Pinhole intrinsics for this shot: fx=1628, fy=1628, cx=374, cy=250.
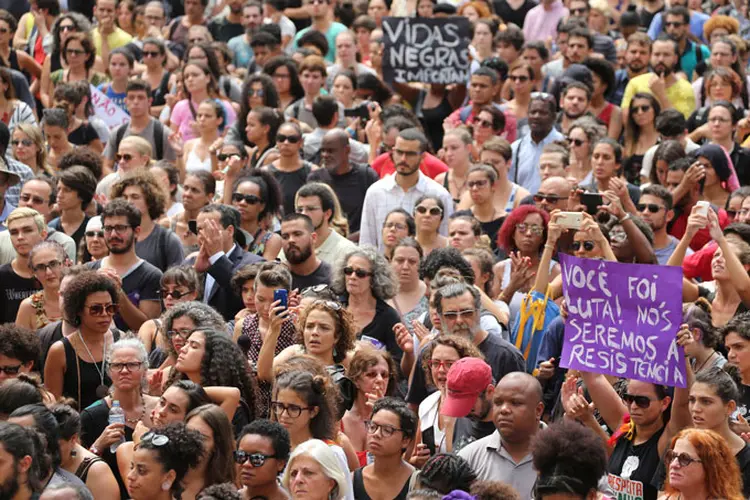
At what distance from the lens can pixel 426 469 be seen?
7910mm

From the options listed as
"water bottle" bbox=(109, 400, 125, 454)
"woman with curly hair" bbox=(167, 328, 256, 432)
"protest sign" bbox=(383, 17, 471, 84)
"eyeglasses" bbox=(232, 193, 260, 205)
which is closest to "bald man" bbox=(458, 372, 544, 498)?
"woman with curly hair" bbox=(167, 328, 256, 432)

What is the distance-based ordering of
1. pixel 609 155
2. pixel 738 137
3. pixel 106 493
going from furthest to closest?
pixel 738 137 → pixel 609 155 → pixel 106 493

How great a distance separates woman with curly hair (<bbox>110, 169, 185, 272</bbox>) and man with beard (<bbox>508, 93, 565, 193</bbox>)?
355 centimetres

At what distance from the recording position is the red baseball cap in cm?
862

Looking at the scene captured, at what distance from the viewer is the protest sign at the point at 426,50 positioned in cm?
1628

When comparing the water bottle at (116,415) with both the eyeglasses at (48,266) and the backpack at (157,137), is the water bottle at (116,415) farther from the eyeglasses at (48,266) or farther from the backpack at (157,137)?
the backpack at (157,137)

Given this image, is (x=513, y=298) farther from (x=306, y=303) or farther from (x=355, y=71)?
(x=355, y=71)

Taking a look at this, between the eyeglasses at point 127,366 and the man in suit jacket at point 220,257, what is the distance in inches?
82.3

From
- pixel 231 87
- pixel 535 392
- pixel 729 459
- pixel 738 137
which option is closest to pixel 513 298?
pixel 535 392

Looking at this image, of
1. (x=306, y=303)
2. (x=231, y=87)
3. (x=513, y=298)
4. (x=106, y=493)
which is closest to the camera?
(x=106, y=493)

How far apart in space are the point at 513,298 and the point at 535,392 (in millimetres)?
2790

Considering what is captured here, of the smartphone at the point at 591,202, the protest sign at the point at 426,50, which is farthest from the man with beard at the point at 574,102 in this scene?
the smartphone at the point at 591,202

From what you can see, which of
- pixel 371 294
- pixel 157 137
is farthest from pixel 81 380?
pixel 157 137

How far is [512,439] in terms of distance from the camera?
832 centimetres
